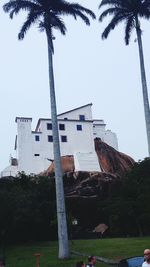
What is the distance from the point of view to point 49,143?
246 ft

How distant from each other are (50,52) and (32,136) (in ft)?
136

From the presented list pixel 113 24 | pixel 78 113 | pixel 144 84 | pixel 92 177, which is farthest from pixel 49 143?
pixel 144 84

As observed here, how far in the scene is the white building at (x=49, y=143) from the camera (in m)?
73.1

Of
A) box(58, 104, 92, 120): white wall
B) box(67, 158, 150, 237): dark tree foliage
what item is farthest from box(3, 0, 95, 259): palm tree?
box(58, 104, 92, 120): white wall

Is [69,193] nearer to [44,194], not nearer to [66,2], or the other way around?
[44,194]

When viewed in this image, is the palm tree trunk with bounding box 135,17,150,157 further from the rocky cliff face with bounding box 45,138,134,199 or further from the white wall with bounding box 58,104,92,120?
the white wall with bounding box 58,104,92,120

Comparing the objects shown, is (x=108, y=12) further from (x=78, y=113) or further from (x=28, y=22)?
(x=78, y=113)

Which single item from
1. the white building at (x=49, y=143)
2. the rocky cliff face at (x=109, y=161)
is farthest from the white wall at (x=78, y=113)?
the rocky cliff face at (x=109, y=161)

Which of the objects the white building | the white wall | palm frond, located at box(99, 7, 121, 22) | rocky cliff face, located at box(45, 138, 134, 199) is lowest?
rocky cliff face, located at box(45, 138, 134, 199)

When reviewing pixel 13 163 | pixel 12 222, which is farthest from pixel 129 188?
pixel 13 163

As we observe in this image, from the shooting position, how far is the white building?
7306cm

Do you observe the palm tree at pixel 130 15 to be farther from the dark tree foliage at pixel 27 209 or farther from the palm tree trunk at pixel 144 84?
the dark tree foliage at pixel 27 209

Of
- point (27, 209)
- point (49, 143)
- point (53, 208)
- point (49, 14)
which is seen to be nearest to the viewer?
point (49, 14)

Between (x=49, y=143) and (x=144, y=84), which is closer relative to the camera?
(x=144, y=84)
